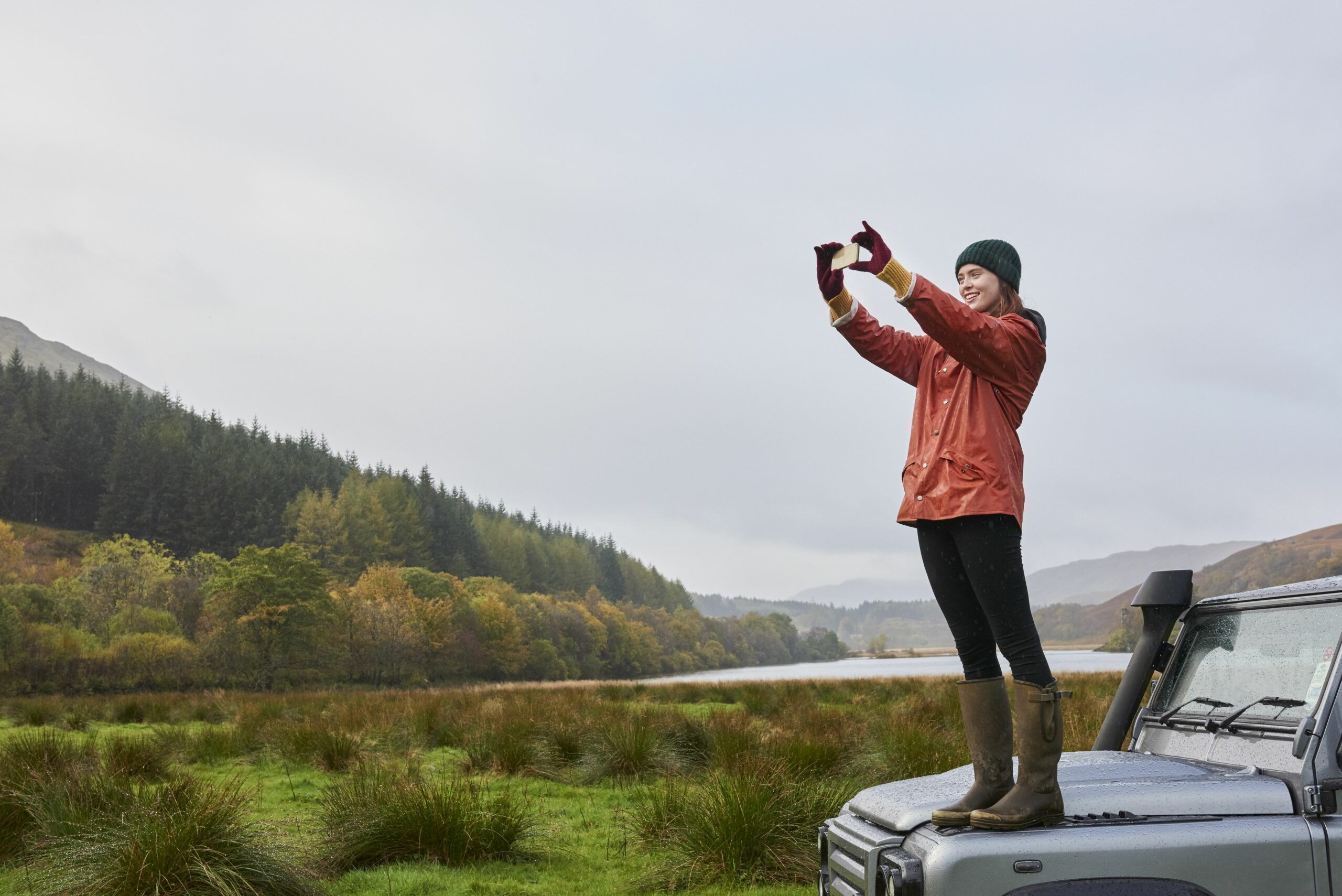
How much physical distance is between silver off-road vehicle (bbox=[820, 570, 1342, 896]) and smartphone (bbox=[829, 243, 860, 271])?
1597mm

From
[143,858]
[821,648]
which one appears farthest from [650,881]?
[821,648]

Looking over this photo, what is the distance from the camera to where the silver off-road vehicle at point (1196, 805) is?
252 cm

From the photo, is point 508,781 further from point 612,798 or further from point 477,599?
point 477,599

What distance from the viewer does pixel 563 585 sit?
408ft

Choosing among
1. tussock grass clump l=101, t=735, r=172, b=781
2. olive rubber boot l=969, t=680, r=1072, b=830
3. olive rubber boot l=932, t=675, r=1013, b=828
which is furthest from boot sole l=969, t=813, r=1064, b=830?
tussock grass clump l=101, t=735, r=172, b=781

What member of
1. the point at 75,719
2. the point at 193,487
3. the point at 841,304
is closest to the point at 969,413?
the point at 841,304

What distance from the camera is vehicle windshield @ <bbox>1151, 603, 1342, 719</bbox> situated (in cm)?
308

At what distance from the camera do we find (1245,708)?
316 centimetres

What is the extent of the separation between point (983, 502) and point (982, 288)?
2.39ft

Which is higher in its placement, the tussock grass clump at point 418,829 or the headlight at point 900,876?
the headlight at point 900,876

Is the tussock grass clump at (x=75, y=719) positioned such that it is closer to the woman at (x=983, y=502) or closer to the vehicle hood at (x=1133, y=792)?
the vehicle hood at (x=1133, y=792)

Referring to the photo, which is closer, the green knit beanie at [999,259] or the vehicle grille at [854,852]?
the vehicle grille at [854,852]

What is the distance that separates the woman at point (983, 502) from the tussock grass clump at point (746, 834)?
3.17 meters

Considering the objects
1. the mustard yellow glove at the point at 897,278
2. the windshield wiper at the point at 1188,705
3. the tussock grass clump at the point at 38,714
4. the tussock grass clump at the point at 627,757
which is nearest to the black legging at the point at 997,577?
the mustard yellow glove at the point at 897,278
